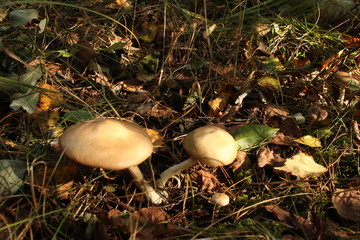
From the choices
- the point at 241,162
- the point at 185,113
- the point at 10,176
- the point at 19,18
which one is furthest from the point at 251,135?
the point at 19,18

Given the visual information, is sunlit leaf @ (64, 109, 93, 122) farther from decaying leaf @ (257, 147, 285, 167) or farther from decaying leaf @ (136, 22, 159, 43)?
decaying leaf @ (257, 147, 285, 167)

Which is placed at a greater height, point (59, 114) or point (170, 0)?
point (170, 0)

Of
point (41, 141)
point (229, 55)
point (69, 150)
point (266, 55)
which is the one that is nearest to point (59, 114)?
point (41, 141)

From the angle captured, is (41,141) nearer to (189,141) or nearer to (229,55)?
(189,141)

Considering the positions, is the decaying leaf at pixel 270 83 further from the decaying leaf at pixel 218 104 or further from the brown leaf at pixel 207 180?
the brown leaf at pixel 207 180

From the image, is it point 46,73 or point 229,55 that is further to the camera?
point 229,55
